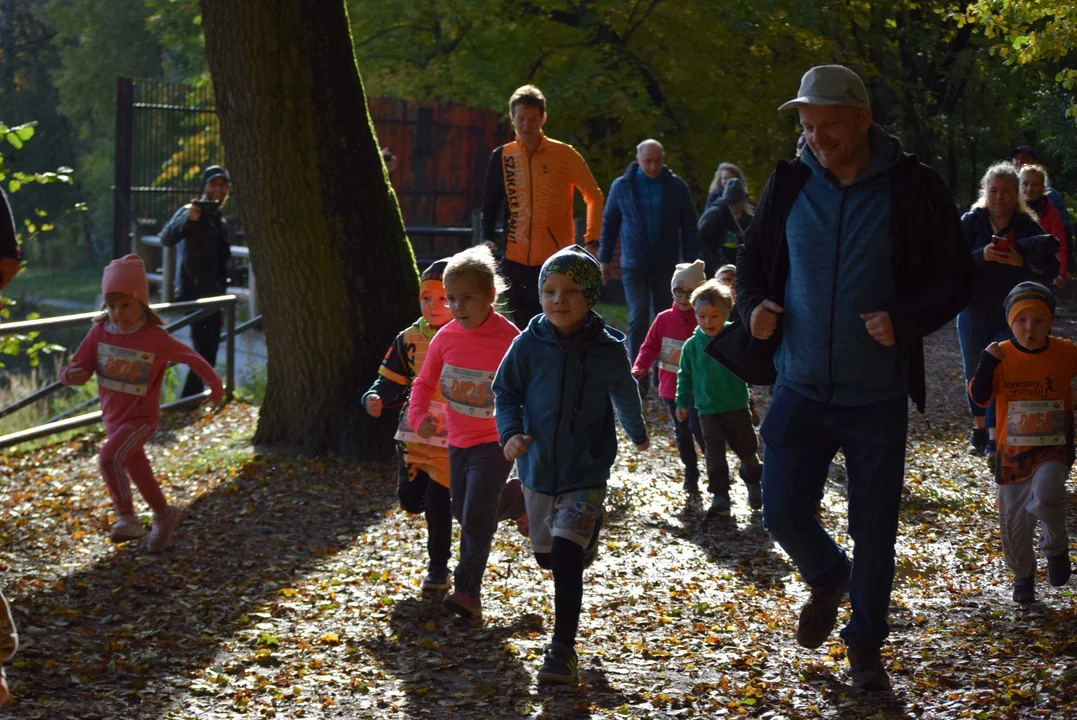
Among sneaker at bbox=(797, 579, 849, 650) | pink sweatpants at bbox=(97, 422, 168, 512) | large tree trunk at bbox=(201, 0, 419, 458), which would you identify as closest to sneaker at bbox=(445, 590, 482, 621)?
sneaker at bbox=(797, 579, 849, 650)

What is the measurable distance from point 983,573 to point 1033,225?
2.82m

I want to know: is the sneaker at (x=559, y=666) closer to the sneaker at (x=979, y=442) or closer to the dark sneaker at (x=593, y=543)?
the dark sneaker at (x=593, y=543)

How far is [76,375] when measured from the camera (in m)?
7.86

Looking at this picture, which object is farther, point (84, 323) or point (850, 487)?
point (84, 323)

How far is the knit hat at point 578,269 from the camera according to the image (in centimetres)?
580

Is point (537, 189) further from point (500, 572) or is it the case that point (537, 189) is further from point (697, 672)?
point (697, 672)

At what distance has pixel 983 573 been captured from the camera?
7832mm

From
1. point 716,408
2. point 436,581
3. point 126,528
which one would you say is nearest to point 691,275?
point 716,408

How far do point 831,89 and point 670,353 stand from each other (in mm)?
4706

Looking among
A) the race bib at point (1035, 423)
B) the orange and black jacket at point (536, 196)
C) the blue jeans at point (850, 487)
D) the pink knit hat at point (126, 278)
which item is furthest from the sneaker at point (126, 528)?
the race bib at point (1035, 423)

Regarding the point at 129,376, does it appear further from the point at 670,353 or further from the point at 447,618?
the point at 670,353

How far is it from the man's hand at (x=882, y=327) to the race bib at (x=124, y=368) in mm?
4547

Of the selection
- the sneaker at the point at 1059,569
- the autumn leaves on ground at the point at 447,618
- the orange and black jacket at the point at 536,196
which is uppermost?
the orange and black jacket at the point at 536,196

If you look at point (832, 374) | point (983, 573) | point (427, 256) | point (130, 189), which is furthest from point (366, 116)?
point (427, 256)
